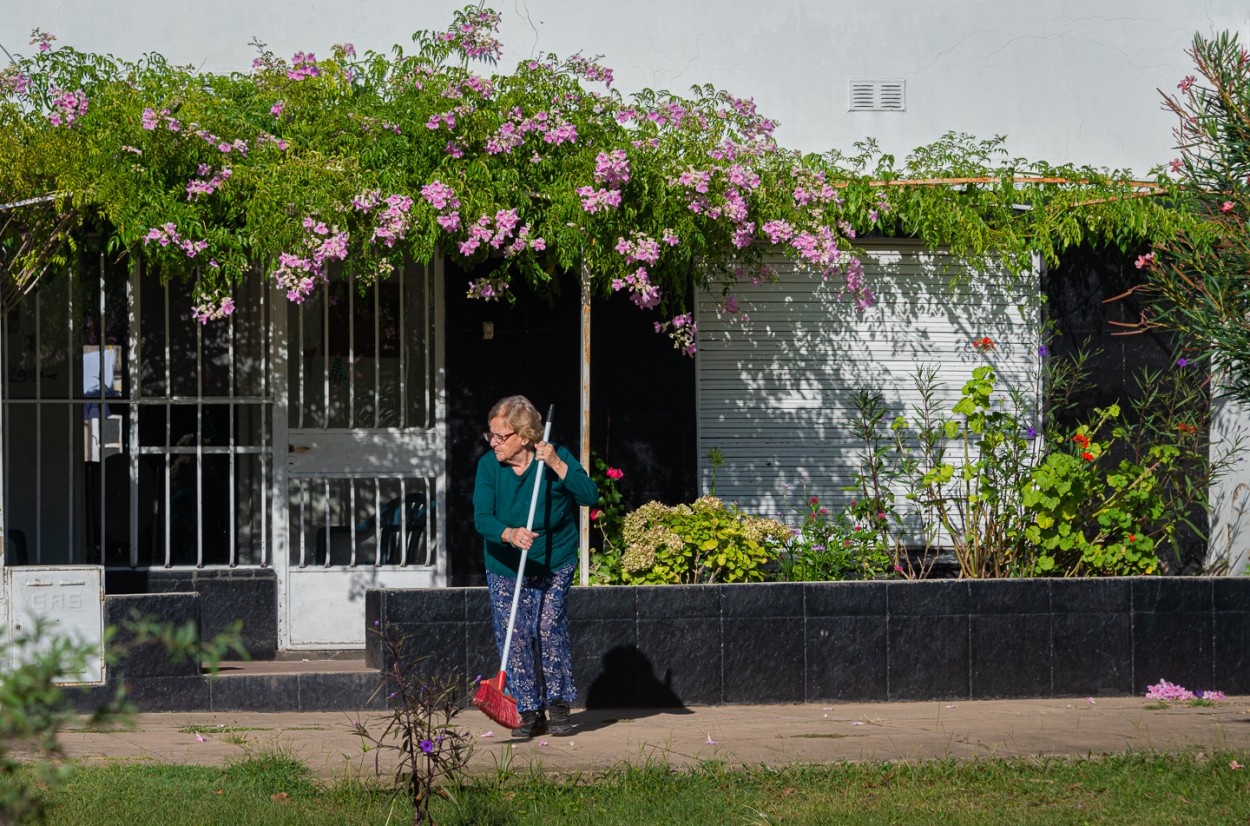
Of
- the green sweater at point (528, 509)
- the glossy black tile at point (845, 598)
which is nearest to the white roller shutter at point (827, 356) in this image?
the glossy black tile at point (845, 598)

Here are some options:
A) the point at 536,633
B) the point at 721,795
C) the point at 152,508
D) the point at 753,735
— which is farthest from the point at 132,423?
the point at 721,795

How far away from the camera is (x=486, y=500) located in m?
7.03

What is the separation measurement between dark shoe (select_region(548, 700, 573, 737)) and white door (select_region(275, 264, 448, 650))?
2389 millimetres

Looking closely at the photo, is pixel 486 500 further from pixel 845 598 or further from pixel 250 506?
pixel 250 506

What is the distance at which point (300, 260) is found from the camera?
7488 millimetres

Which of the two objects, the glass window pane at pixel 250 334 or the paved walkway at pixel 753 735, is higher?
the glass window pane at pixel 250 334

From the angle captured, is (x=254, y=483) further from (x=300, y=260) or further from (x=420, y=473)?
(x=300, y=260)

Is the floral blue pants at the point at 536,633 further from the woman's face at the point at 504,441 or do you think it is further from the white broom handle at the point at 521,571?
the woman's face at the point at 504,441

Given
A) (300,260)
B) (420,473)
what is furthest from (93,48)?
(420,473)

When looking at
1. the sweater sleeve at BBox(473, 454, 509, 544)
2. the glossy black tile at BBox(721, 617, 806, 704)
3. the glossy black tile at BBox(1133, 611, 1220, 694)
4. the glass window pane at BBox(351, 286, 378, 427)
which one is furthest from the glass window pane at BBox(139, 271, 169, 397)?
the glossy black tile at BBox(1133, 611, 1220, 694)

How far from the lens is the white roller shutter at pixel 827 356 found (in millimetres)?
9484

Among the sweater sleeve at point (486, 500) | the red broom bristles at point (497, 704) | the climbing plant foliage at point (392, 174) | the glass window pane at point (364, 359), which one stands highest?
the climbing plant foliage at point (392, 174)

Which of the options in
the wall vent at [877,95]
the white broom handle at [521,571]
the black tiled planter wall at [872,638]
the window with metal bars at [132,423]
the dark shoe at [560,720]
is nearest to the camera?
the white broom handle at [521,571]

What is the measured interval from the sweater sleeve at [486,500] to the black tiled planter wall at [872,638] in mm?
970
